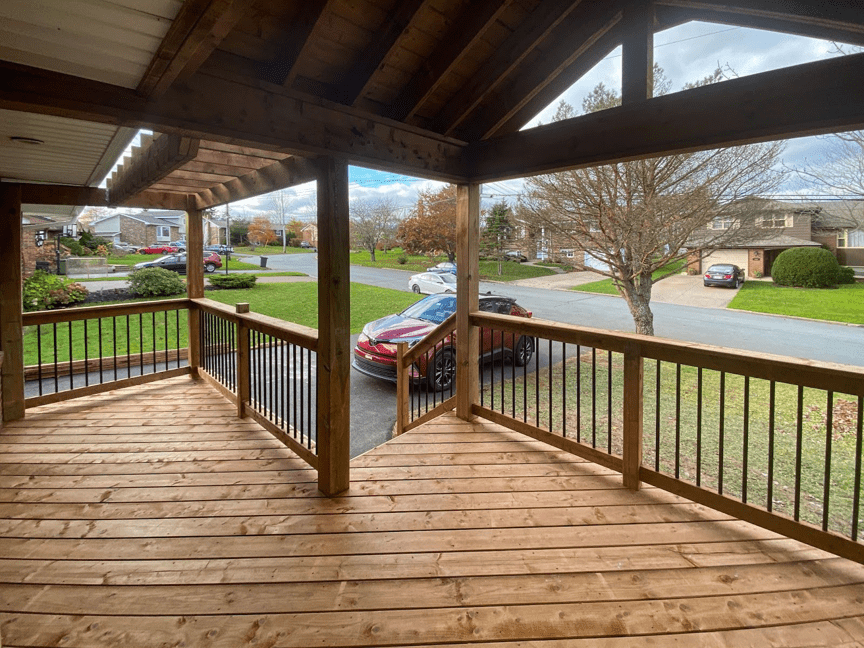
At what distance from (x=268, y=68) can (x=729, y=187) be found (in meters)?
4.80

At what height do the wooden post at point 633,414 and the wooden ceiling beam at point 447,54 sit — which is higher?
the wooden ceiling beam at point 447,54

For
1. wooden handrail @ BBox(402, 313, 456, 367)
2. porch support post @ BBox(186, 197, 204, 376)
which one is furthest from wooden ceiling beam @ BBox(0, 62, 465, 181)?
porch support post @ BBox(186, 197, 204, 376)

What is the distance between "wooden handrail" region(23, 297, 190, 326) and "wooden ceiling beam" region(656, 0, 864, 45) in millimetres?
4778

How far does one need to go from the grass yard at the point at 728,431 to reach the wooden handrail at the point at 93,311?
3.47m

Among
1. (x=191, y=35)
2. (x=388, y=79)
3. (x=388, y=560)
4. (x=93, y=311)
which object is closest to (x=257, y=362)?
(x=93, y=311)

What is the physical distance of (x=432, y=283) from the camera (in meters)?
8.53

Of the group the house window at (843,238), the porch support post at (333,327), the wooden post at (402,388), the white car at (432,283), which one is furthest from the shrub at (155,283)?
the house window at (843,238)

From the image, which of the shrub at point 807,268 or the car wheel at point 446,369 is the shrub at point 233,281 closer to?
the car wheel at point 446,369

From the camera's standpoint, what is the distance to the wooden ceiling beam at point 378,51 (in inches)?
82.6

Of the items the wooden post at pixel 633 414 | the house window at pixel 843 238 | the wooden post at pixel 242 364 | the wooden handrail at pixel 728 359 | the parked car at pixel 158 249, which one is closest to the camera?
the wooden handrail at pixel 728 359

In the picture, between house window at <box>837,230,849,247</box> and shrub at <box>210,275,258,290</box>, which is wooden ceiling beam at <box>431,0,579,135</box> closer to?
house window at <box>837,230,849,247</box>

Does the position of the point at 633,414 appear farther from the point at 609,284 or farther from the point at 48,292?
the point at 48,292

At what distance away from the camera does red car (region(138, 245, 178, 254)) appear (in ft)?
30.5

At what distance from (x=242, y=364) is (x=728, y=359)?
Answer: 3448 millimetres
